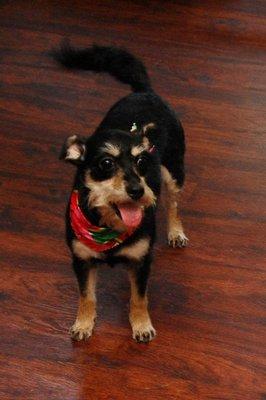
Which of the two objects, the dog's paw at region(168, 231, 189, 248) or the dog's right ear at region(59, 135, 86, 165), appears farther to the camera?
the dog's paw at region(168, 231, 189, 248)

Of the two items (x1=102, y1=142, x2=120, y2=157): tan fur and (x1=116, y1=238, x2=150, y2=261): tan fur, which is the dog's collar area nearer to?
(x1=116, y1=238, x2=150, y2=261): tan fur

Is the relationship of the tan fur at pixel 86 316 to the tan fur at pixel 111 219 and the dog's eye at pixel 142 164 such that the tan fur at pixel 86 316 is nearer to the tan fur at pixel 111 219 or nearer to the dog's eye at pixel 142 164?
the tan fur at pixel 111 219

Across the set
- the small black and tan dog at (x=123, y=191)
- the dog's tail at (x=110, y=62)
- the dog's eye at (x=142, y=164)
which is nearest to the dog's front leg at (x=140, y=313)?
the small black and tan dog at (x=123, y=191)

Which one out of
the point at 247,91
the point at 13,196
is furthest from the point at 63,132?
the point at 247,91

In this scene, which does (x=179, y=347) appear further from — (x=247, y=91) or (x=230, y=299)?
→ (x=247, y=91)

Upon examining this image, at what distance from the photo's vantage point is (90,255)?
164 centimetres

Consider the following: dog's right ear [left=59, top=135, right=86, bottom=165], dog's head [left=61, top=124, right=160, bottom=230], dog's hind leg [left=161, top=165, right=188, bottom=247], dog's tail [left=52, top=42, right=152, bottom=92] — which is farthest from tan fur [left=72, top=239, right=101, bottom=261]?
dog's tail [left=52, top=42, right=152, bottom=92]

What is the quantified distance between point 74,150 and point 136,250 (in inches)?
12.7

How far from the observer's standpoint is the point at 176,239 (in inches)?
83.3

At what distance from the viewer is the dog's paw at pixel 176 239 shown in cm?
212

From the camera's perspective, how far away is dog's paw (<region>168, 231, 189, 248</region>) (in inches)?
83.3

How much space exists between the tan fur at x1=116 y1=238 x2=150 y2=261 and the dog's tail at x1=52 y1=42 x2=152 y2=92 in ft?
2.18

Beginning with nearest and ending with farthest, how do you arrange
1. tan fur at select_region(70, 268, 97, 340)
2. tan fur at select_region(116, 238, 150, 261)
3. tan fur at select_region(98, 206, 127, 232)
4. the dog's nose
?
the dog's nose → tan fur at select_region(98, 206, 127, 232) → tan fur at select_region(116, 238, 150, 261) → tan fur at select_region(70, 268, 97, 340)

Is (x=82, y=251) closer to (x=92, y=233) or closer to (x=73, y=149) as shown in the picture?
(x=92, y=233)
